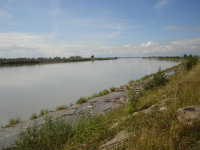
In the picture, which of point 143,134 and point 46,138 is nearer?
point 143,134

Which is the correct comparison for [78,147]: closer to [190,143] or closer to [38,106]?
[190,143]

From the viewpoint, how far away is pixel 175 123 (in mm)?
3070

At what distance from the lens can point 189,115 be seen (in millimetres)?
3061

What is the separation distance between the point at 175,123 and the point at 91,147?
2.00 m

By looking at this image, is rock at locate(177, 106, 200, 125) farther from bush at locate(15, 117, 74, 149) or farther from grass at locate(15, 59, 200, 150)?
bush at locate(15, 117, 74, 149)

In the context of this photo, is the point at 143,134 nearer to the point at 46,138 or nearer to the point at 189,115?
the point at 189,115

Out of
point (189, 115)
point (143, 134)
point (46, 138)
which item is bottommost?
point (46, 138)

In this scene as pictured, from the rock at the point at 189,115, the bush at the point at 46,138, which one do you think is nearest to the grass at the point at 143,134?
the bush at the point at 46,138

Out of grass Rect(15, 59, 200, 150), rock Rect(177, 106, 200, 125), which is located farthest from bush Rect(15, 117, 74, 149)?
rock Rect(177, 106, 200, 125)

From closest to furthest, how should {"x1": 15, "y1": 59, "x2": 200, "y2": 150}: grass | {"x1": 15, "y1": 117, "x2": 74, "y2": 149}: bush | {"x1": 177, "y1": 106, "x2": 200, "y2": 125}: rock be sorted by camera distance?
1. {"x1": 15, "y1": 59, "x2": 200, "y2": 150}: grass
2. {"x1": 177, "y1": 106, "x2": 200, "y2": 125}: rock
3. {"x1": 15, "y1": 117, "x2": 74, "y2": 149}: bush

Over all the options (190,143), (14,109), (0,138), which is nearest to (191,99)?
(190,143)

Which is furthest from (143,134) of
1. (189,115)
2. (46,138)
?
(46,138)

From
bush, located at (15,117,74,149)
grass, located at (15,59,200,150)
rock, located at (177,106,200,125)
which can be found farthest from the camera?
bush, located at (15,117,74,149)

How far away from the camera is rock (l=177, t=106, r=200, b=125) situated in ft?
9.64
